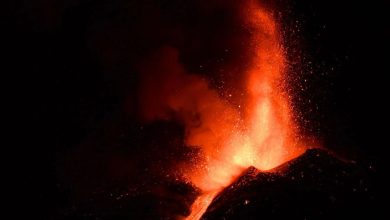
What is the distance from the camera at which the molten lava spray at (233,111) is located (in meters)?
6.67

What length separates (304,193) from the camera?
155 inches

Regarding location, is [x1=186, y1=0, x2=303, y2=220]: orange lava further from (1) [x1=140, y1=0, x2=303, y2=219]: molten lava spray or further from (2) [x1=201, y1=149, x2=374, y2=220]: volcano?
(2) [x1=201, y1=149, x2=374, y2=220]: volcano

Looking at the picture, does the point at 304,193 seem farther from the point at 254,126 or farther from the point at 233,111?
the point at 233,111

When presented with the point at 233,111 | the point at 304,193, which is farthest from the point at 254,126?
the point at 304,193

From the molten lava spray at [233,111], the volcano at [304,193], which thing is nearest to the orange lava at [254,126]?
the molten lava spray at [233,111]

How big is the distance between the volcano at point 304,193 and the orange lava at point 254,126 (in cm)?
115

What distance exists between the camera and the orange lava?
6535 mm

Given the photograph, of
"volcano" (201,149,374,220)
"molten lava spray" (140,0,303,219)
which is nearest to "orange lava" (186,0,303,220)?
"molten lava spray" (140,0,303,219)

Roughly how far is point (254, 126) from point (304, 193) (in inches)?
134

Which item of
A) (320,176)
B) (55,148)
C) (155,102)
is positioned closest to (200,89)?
(155,102)

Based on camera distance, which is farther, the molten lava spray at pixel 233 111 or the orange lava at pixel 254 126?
the molten lava spray at pixel 233 111

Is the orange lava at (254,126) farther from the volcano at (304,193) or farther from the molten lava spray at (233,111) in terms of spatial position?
the volcano at (304,193)

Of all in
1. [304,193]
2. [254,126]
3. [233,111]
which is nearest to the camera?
[304,193]

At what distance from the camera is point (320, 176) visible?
4.15m
